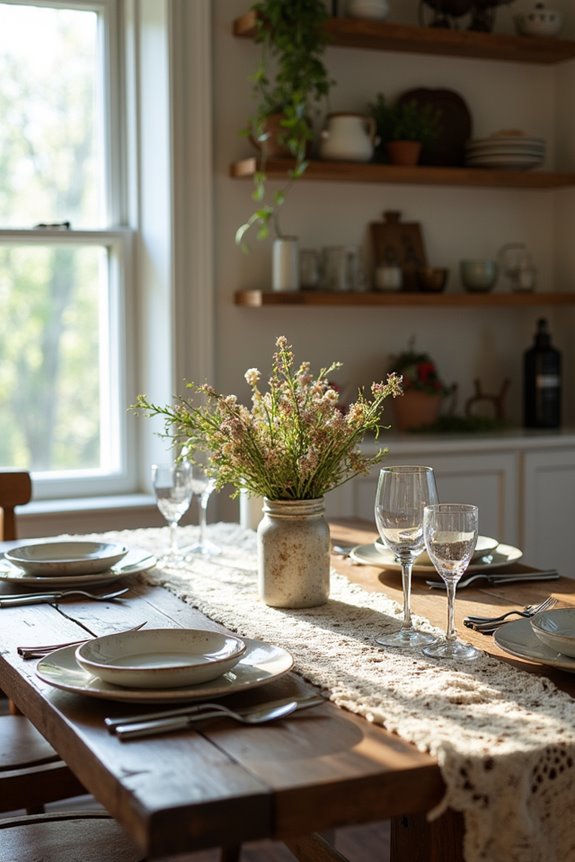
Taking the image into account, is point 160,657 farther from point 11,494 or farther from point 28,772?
point 11,494

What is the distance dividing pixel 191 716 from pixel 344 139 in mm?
2594

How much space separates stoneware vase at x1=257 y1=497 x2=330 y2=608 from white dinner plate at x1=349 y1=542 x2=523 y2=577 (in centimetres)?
23

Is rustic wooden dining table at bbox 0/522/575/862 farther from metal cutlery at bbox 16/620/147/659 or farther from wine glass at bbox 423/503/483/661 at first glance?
wine glass at bbox 423/503/483/661

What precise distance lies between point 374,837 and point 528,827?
6.27ft

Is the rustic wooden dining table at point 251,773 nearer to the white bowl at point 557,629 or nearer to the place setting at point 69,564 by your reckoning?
the white bowl at point 557,629

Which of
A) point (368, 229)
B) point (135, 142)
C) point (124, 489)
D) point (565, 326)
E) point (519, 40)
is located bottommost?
point (124, 489)

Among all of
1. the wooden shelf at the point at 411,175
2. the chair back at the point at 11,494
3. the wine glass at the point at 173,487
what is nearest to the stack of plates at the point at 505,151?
the wooden shelf at the point at 411,175

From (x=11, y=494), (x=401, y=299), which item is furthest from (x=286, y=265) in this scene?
(x=11, y=494)

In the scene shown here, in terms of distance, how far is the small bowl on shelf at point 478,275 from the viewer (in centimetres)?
380

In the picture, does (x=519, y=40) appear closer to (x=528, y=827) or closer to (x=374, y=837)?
(x=374, y=837)

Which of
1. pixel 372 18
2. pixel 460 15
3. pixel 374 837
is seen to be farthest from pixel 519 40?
pixel 374 837

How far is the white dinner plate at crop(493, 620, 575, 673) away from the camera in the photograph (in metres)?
1.31

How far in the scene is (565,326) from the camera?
13.4 feet

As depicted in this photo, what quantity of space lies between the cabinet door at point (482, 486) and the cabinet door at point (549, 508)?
0.05 m
